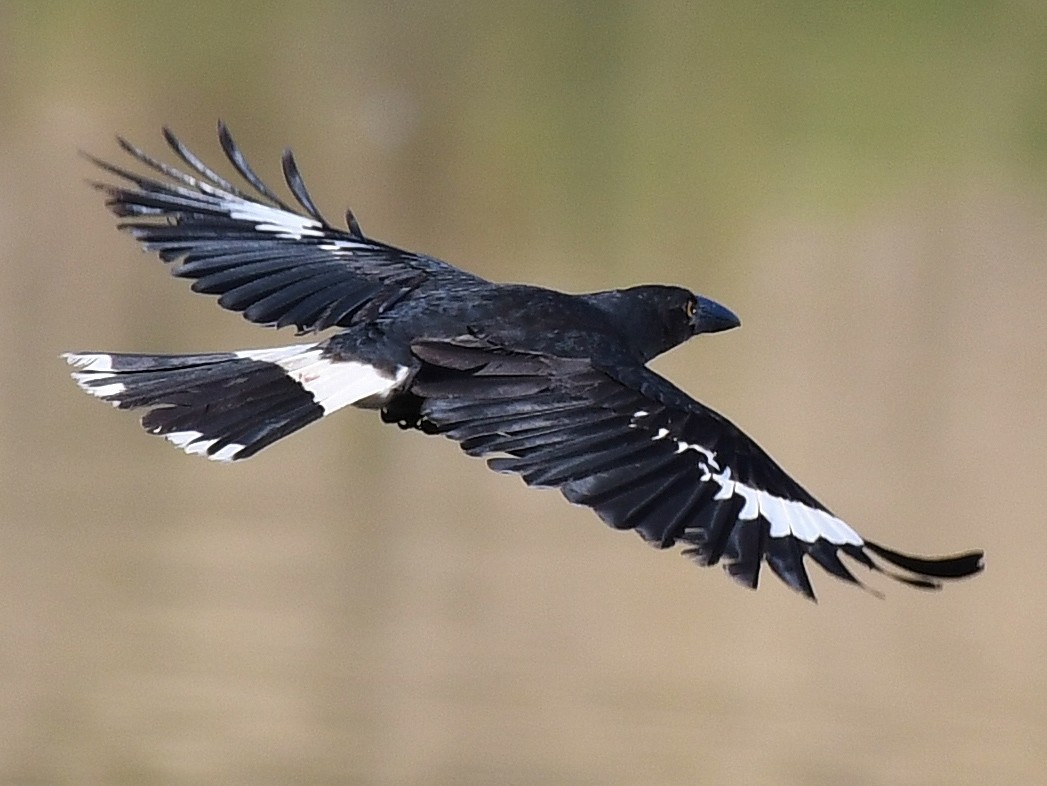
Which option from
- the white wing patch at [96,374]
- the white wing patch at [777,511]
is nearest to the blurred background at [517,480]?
the white wing patch at [96,374]

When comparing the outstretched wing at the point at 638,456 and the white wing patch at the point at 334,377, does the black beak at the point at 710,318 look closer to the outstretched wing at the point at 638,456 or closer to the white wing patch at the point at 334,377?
the outstretched wing at the point at 638,456

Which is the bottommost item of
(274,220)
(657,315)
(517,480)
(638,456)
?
(638,456)

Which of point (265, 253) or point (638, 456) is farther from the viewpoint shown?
point (265, 253)

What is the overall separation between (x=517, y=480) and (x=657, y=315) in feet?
16.5

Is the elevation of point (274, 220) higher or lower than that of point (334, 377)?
higher

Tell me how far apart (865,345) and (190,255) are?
7.45 metres

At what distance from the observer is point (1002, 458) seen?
1178 centimetres

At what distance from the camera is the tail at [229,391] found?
5727 millimetres

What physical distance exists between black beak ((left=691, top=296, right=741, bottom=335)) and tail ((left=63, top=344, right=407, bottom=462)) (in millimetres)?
1136

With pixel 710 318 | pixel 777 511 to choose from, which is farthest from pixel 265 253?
pixel 777 511

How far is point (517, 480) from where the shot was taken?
11555 mm

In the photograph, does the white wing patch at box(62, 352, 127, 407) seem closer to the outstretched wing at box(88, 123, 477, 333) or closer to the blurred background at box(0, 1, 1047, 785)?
the outstretched wing at box(88, 123, 477, 333)

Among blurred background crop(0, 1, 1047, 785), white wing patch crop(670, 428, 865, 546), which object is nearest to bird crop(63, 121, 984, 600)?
white wing patch crop(670, 428, 865, 546)

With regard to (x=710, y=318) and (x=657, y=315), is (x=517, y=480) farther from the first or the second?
(x=657, y=315)
